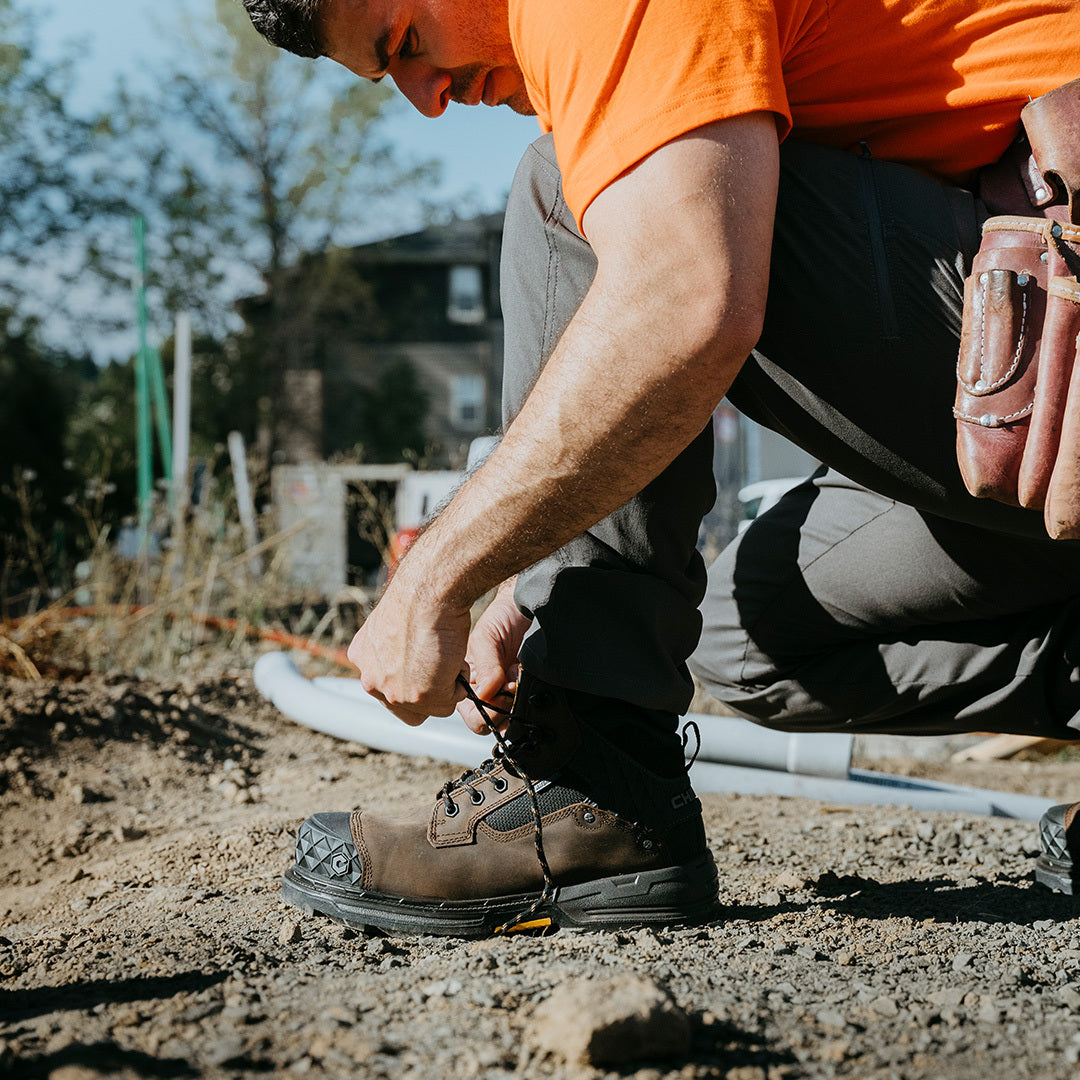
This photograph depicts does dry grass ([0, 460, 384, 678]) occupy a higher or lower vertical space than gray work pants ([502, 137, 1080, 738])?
lower

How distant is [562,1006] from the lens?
1.05 metres

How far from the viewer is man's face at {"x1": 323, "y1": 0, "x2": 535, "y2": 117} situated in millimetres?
1558

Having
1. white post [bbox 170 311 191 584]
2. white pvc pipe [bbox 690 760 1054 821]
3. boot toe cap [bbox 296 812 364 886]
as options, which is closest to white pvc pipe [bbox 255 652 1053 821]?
white pvc pipe [bbox 690 760 1054 821]

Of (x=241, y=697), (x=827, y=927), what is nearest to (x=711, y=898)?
(x=827, y=927)

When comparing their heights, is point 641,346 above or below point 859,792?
above

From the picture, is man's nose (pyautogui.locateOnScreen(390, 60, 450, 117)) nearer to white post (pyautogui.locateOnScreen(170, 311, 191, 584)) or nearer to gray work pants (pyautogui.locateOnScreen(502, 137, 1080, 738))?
gray work pants (pyautogui.locateOnScreen(502, 137, 1080, 738))

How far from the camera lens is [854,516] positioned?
1932 millimetres

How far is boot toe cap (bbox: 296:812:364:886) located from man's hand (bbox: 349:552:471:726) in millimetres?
299

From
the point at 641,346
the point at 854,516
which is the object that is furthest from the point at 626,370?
the point at 854,516

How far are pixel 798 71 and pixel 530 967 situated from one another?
48.6 inches

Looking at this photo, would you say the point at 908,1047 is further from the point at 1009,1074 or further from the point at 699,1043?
the point at 699,1043

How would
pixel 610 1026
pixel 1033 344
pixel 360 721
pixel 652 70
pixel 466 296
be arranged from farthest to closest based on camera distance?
pixel 466 296 < pixel 360 721 < pixel 1033 344 < pixel 652 70 < pixel 610 1026

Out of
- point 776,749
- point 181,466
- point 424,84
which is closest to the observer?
point 424,84

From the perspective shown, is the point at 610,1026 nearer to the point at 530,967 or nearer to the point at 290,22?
the point at 530,967
